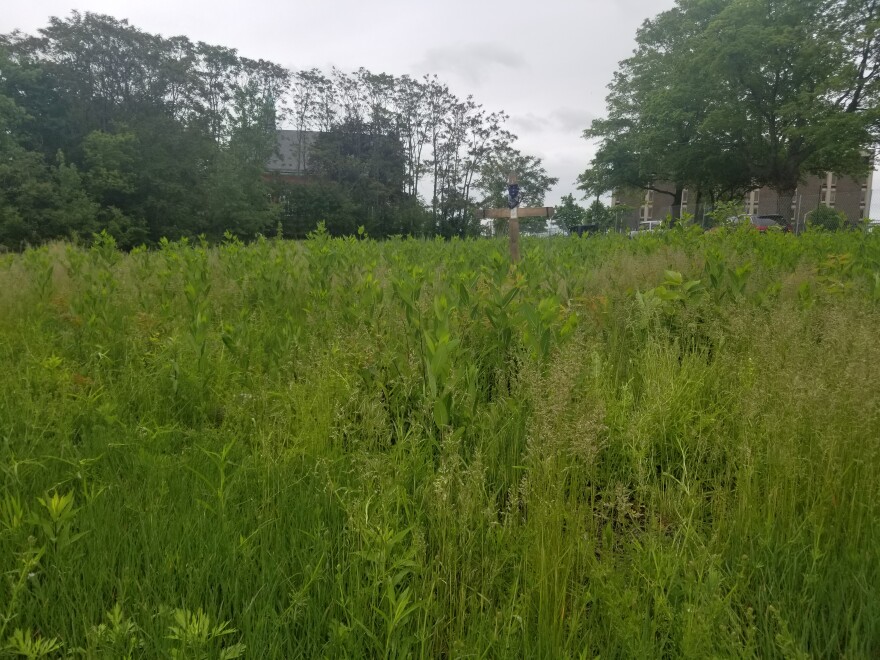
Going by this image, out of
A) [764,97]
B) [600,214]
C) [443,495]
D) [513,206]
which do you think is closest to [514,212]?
[513,206]

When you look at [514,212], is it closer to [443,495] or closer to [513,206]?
[513,206]

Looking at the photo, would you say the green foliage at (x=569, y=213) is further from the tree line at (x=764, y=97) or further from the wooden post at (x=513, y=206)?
the wooden post at (x=513, y=206)

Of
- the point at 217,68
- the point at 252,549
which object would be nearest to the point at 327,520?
the point at 252,549

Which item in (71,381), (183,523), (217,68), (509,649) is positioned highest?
(217,68)

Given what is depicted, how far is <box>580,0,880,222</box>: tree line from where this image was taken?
81.0 feet

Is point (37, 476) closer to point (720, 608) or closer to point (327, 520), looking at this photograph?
point (327, 520)

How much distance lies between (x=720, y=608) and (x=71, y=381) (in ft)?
12.0

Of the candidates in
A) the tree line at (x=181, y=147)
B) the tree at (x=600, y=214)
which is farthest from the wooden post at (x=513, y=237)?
the tree at (x=600, y=214)

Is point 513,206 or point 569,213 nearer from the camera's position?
point 513,206

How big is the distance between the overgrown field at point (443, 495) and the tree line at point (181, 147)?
17468 mm

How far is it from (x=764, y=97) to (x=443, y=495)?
32.7 meters

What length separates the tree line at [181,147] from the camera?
904 inches

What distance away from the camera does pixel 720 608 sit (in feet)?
5.06

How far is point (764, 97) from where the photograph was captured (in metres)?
27.3
